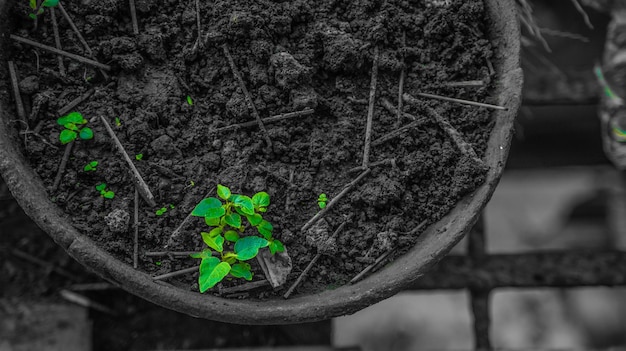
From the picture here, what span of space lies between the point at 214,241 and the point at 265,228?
0.28ft

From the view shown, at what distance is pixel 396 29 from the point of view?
995 mm

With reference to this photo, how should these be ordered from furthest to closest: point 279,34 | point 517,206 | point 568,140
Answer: point 517,206 → point 568,140 → point 279,34

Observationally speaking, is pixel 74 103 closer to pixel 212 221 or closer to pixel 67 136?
pixel 67 136

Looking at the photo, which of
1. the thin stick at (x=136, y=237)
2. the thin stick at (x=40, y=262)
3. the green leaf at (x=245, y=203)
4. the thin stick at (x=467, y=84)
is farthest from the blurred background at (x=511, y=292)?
the green leaf at (x=245, y=203)

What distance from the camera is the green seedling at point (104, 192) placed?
35.9 inches

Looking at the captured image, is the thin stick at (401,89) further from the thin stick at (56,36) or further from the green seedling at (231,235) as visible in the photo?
the thin stick at (56,36)

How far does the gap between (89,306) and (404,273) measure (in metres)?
0.82

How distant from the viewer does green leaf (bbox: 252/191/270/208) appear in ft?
2.95

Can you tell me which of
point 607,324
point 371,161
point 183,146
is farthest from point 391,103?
point 607,324

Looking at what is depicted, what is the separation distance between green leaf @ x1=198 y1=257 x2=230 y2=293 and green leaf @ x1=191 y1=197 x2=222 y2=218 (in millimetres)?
73

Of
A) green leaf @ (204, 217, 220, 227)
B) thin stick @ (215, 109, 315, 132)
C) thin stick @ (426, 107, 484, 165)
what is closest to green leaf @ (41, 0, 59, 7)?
thin stick @ (215, 109, 315, 132)

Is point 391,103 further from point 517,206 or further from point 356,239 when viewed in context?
point 517,206

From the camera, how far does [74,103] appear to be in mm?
932

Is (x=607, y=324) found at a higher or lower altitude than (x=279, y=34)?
lower
